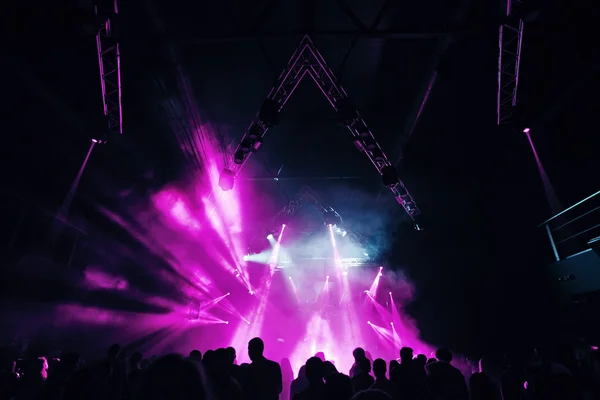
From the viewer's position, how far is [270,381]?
370cm

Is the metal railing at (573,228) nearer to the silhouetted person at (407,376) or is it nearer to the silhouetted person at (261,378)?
the silhouetted person at (407,376)

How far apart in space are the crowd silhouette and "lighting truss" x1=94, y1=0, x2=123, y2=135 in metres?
4.84

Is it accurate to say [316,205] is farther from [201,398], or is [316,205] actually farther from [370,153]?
[201,398]

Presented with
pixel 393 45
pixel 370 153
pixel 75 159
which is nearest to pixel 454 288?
pixel 370 153

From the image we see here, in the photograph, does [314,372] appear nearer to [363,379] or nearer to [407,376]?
[363,379]

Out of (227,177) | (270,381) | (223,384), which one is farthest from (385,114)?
Result: (223,384)

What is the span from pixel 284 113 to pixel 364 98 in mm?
2347

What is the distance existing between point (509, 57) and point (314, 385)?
7.55 m

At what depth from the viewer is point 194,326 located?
542 inches

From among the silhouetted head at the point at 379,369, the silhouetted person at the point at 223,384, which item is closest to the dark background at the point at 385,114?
the silhouetted head at the point at 379,369

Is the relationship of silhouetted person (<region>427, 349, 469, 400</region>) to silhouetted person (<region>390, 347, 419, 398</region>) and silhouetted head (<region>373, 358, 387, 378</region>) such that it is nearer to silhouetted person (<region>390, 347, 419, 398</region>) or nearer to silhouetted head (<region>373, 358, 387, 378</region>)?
silhouetted person (<region>390, 347, 419, 398</region>)

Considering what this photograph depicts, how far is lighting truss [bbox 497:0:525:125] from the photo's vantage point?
5.71 meters

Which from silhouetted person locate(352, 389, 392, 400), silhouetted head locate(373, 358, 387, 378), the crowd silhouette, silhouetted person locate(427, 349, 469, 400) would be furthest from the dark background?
silhouetted person locate(352, 389, 392, 400)

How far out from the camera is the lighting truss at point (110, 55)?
5367mm
